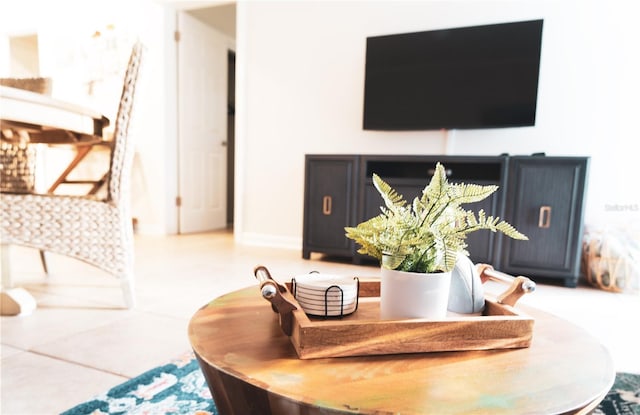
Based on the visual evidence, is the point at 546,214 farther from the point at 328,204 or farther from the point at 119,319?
the point at 119,319

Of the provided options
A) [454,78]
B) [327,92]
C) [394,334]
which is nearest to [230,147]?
[327,92]

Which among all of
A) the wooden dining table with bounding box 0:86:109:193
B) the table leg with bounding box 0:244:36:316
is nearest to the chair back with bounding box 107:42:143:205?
the wooden dining table with bounding box 0:86:109:193

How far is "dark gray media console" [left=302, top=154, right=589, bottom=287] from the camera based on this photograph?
6.61ft

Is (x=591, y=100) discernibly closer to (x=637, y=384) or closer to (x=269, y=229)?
(x=637, y=384)

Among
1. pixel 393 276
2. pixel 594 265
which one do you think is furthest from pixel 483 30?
pixel 393 276

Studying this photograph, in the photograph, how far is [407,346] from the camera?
19.6 inches

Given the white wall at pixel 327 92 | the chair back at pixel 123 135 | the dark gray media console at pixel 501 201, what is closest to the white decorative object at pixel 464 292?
the chair back at pixel 123 135

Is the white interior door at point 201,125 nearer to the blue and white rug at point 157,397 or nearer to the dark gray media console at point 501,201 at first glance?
the dark gray media console at point 501,201

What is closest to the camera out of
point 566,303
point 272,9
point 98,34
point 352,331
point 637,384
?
point 352,331

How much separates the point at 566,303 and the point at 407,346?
1627mm

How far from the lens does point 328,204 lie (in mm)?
2510

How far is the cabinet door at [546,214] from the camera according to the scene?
6.57ft

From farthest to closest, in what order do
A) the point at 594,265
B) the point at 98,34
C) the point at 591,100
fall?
the point at 98,34, the point at 591,100, the point at 594,265

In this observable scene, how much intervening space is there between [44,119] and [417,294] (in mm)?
1276
